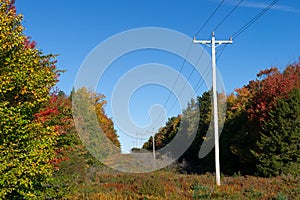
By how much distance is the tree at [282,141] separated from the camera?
1157 inches

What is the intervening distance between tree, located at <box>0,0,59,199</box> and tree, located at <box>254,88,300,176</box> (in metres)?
22.6

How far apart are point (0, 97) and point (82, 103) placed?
38894mm

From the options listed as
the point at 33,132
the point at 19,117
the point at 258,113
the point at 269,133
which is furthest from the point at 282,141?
the point at 19,117

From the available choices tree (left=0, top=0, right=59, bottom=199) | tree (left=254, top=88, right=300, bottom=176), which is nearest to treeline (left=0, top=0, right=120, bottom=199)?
tree (left=0, top=0, right=59, bottom=199)

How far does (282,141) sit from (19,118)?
24676 millimetres

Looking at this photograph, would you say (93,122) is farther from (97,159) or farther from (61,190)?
(61,190)

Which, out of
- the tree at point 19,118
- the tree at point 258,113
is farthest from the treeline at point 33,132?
the tree at point 258,113

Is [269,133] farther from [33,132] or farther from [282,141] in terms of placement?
[33,132]

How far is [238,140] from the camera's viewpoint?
3803 cm

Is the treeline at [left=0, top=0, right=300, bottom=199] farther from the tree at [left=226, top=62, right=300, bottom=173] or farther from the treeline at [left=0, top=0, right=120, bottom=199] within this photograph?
the tree at [left=226, top=62, right=300, bottom=173]

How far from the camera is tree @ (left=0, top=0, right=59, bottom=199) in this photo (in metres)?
9.46

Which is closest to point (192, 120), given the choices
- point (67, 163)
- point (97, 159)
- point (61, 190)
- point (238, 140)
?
point (97, 159)

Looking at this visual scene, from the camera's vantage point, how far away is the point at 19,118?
9578mm

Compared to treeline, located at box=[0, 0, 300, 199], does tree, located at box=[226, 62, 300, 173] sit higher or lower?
higher
